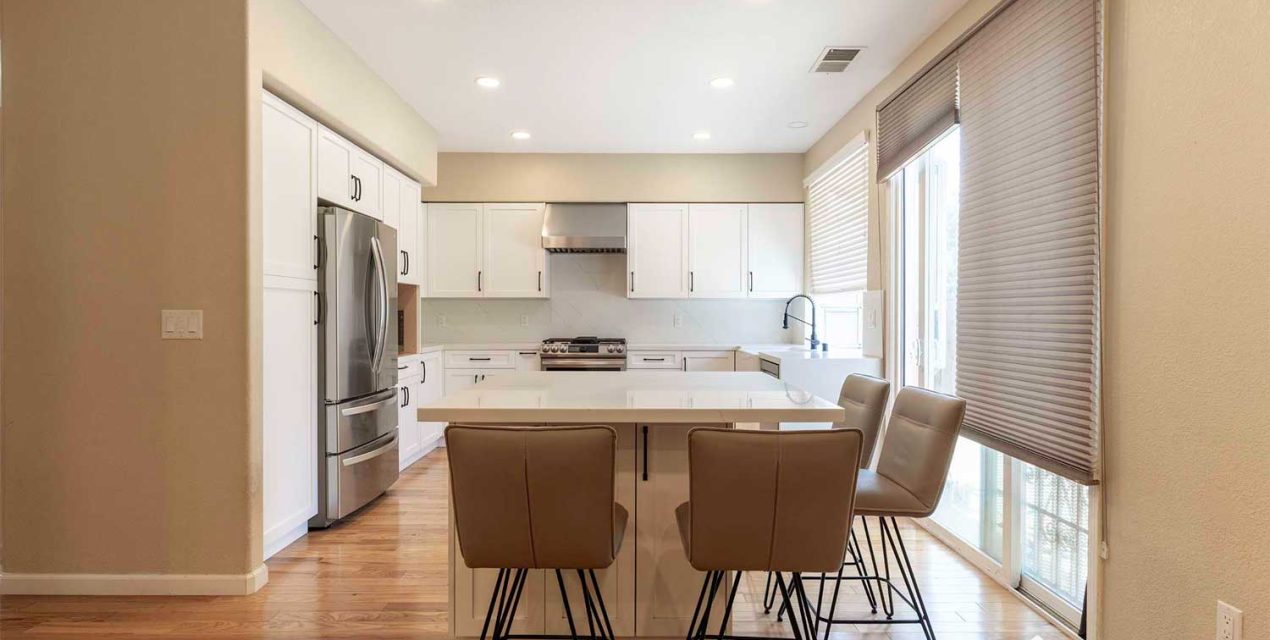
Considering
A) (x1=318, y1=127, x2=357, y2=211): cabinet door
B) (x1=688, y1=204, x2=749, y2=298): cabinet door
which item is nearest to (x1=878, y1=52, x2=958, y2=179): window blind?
(x1=688, y1=204, x2=749, y2=298): cabinet door

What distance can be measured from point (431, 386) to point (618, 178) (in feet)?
7.72

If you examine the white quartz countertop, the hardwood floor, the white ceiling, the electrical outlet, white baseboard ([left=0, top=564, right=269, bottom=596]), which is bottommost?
the hardwood floor

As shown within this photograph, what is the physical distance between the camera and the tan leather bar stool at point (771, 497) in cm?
148

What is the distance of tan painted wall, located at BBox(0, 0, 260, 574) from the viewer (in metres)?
2.49

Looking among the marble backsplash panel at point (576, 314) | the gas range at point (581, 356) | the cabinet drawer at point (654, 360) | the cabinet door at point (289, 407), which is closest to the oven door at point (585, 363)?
the gas range at point (581, 356)

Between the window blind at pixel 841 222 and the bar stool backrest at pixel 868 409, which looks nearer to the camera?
the bar stool backrest at pixel 868 409

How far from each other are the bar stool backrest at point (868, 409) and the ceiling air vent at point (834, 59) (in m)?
1.83

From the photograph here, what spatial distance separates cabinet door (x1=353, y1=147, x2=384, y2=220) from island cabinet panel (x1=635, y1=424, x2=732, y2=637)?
258 cm

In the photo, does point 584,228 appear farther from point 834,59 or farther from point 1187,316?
point 1187,316

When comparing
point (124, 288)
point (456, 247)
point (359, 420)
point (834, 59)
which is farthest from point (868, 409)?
point (456, 247)

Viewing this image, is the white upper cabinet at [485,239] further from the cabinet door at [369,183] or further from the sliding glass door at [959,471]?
the sliding glass door at [959,471]

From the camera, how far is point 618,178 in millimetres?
5398

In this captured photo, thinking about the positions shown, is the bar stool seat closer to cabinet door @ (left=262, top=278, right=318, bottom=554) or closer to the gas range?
cabinet door @ (left=262, top=278, right=318, bottom=554)

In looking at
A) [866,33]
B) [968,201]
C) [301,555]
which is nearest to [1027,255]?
[968,201]
